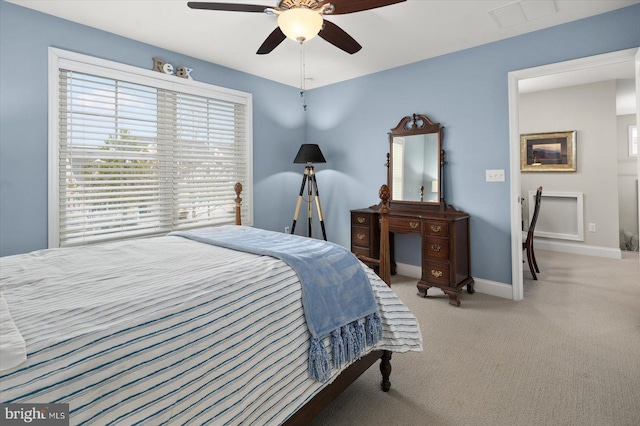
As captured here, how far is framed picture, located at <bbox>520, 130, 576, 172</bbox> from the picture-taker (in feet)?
16.9

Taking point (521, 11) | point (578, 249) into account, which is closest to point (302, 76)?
point (521, 11)

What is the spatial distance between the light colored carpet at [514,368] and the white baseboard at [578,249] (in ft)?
5.78

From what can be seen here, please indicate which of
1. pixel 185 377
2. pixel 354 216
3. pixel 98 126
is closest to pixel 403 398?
pixel 185 377

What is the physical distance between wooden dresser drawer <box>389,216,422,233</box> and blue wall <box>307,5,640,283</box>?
0.53m

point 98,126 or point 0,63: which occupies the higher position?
point 0,63

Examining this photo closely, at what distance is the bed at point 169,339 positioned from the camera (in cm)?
83

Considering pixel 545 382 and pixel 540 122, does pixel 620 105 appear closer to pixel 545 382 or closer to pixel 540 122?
pixel 540 122

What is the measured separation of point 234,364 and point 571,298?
3.56 meters

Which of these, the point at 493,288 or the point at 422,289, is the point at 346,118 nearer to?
the point at 422,289

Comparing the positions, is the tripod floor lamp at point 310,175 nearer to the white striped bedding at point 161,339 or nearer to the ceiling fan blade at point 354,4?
the ceiling fan blade at point 354,4

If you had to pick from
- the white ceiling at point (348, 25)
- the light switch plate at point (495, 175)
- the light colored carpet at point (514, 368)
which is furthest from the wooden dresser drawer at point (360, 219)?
the white ceiling at point (348, 25)

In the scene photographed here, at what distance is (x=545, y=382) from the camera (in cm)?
197

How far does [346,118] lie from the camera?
4.55 meters

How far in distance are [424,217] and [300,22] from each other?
7.12 feet
